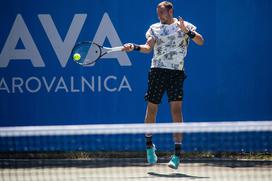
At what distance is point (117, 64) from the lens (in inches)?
340

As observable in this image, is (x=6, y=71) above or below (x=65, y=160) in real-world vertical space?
above

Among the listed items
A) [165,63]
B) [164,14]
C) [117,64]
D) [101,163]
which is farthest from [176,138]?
[117,64]

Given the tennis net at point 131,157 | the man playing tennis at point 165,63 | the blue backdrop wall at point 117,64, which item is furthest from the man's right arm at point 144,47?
the blue backdrop wall at point 117,64

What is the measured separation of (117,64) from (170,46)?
1.23 meters

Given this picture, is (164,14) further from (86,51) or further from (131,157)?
(131,157)

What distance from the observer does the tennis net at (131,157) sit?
23.4ft

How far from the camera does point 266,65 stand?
27.9ft

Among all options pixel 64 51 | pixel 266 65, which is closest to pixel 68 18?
pixel 64 51

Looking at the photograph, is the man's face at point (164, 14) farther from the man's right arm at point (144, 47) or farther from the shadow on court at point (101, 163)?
the shadow on court at point (101, 163)

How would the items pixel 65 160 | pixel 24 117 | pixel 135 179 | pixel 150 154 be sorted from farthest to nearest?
pixel 24 117, pixel 65 160, pixel 150 154, pixel 135 179

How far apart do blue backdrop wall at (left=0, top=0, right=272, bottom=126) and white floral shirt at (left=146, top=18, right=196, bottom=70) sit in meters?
1.03

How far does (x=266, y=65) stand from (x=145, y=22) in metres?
1.38

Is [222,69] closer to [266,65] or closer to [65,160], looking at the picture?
[266,65]

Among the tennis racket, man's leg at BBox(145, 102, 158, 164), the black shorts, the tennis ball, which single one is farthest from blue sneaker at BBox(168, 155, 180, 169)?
the tennis ball
